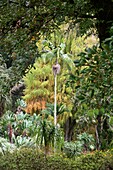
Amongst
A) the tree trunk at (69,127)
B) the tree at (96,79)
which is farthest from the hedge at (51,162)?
the tree trunk at (69,127)

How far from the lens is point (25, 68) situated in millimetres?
2164

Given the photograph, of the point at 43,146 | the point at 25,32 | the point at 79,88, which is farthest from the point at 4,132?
the point at 79,88

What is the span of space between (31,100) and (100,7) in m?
9.35

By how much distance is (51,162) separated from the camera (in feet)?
15.7

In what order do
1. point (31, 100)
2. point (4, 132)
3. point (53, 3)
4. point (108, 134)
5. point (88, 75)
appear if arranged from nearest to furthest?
point (88, 75) → point (53, 3) → point (108, 134) → point (4, 132) → point (31, 100)

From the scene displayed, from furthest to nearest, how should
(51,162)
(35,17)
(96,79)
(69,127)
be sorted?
(69,127), (51,162), (35,17), (96,79)

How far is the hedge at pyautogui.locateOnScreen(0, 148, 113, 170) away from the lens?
4.75m

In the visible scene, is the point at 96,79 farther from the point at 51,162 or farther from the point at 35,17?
the point at 51,162

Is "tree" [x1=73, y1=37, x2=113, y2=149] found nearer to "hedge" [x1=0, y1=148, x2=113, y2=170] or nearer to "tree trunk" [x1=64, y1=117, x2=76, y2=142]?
"hedge" [x1=0, y1=148, x2=113, y2=170]

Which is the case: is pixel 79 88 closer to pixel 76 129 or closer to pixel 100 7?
pixel 100 7

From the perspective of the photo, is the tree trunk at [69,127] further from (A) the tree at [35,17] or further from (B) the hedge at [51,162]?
(A) the tree at [35,17]

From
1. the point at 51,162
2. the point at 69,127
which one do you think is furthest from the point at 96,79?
the point at 69,127

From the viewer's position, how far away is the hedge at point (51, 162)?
4750mm

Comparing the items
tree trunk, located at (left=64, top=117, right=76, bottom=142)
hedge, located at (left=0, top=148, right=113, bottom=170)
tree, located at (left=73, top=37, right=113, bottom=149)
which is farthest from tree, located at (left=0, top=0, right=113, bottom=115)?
tree trunk, located at (left=64, top=117, right=76, bottom=142)
